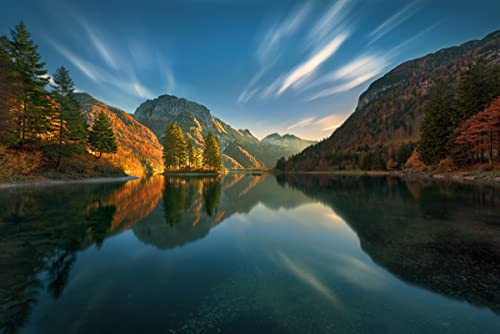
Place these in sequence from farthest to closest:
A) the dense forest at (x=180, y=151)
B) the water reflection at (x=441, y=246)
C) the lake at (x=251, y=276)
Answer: the dense forest at (x=180, y=151) → the water reflection at (x=441, y=246) → the lake at (x=251, y=276)

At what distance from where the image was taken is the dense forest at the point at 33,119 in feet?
107

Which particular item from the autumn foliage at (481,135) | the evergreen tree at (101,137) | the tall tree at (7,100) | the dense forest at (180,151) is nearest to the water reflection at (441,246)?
the autumn foliage at (481,135)

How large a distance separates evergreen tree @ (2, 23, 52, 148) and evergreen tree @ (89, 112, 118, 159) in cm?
1735

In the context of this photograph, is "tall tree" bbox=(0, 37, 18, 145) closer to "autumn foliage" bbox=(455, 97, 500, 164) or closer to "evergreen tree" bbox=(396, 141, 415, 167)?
"autumn foliage" bbox=(455, 97, 500, 164)

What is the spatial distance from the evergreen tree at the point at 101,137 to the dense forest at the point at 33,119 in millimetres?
7959

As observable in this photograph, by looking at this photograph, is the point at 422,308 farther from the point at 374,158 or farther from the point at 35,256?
the point at 374,158

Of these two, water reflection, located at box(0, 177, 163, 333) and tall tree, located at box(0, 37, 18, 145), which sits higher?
tall tree, located at box(0, 37, 18, 145)

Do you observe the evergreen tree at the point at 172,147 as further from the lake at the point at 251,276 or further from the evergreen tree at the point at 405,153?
the evergreen tree at the point at 405,153

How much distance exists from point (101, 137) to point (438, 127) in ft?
295

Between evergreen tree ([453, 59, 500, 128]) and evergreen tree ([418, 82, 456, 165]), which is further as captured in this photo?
evergreen tree ([418, 82, 456, 165])

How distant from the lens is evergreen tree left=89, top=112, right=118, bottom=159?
58312 millimetres

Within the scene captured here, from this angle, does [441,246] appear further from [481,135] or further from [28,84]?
[28,84]

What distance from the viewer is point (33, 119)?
38594mm

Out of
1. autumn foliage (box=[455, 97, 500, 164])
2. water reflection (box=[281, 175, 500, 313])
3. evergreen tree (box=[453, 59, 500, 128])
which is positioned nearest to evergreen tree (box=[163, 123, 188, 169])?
water reflection (box=[281, 175, 500, 313])
